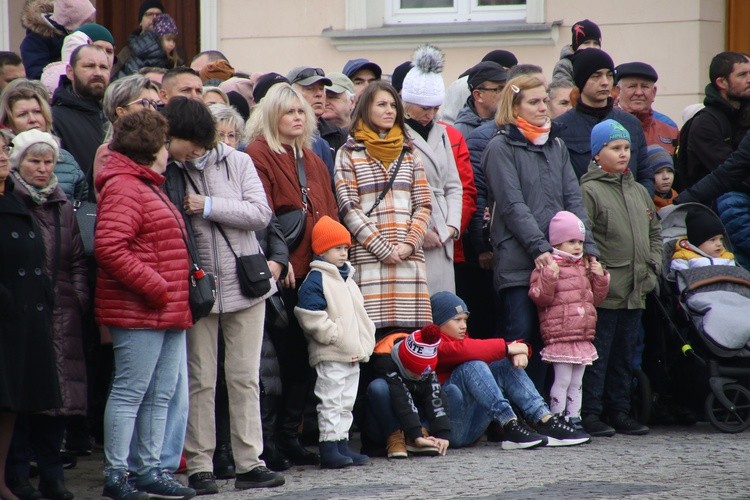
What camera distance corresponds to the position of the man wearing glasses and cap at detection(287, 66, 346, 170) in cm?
898

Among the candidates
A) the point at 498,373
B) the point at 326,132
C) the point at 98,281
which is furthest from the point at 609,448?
the point at 98,281

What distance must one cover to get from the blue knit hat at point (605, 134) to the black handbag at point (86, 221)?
3.43 m

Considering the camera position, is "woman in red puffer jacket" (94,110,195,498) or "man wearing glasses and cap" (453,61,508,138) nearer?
"woman in red puffer jacket" (94,110,195,498)

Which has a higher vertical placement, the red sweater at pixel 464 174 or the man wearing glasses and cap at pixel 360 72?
the man wearing glasses and cap at pixel 360 72

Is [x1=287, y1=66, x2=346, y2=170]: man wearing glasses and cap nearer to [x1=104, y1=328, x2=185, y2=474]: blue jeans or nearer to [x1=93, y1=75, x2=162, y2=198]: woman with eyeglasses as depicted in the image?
[x1=93, y1=75, x2=162, y2=198]: woman with eyeglasses

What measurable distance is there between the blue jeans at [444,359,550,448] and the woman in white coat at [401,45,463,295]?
59cm

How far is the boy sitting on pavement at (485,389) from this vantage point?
328 inches

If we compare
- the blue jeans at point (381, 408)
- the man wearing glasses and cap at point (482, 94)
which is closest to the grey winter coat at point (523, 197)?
the man wearing glasses and cap at point (482, 94)

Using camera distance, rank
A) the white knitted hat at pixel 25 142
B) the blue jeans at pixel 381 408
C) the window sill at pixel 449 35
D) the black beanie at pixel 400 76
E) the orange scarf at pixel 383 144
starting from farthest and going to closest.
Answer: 1. the window sill at pixel 449 35
2. the black beanie at pixel 400 76
3. the orange scarf at pixel 383 144
4. the blue jeans at pixel 381 408
5. the white knitted hat at pixel 25 142

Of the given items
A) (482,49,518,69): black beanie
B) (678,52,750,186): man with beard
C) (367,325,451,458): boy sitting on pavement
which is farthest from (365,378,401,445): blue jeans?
(482,49,518,69): black beanie

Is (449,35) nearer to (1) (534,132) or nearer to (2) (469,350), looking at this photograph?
(1) (534,132)

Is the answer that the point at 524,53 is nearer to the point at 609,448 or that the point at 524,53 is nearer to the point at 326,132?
the point at 326,132

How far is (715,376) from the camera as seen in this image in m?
8.89

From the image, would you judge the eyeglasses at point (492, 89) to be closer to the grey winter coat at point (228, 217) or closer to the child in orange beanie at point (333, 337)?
the child in orange beanie at point (333, 337)
